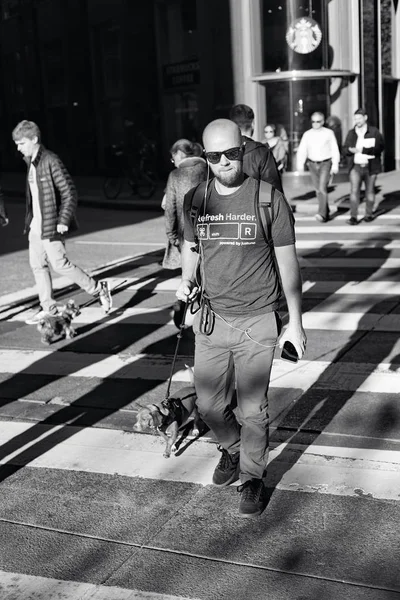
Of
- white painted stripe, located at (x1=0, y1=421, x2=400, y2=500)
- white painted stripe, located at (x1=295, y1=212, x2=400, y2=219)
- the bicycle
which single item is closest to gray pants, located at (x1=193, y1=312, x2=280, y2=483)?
white painted stripe, located at (x1=0, y1=421, x2=400, y2=500)

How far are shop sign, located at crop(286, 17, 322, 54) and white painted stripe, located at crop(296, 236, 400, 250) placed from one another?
11414 mm

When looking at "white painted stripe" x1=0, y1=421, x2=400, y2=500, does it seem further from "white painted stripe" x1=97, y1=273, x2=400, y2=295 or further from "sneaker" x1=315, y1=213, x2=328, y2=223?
"sneaker" x1=315, y1=213, x2=328, y2=223

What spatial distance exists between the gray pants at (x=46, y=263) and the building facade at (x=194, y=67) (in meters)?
15.9

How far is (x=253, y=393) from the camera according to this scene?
13.6 ft

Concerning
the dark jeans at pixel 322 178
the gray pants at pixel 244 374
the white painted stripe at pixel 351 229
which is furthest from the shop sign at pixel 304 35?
the gray pants at pixel 244 374

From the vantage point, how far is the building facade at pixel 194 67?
23328 mm

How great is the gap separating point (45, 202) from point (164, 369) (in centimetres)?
224

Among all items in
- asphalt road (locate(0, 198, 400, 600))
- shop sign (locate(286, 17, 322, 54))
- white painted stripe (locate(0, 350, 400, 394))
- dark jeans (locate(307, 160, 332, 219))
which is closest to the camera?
asphalt road (locate(0, 198, 400, 600))

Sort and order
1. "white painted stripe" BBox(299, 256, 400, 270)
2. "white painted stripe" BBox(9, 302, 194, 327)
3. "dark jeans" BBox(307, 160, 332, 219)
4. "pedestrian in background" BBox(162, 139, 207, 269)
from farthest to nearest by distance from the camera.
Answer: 1. "dark jeans" BBox(307, 160, 332, 219)
2. "white painted stripe" BBox(299, 256, 400, 270)
3. "white painted stripe" BBox(9, 302, 194, 327)
4. "pedestrian in background" BBox(162, 139, 207, 269)

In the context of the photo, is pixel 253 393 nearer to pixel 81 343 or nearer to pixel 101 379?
pixel 101 379

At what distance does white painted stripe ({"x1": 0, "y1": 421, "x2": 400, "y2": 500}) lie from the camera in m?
4.47

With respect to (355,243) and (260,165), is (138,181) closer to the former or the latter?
(355,243)

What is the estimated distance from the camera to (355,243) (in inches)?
502

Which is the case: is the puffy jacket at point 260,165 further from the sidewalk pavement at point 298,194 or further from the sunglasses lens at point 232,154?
the sidewalk pavement at point 298,194
